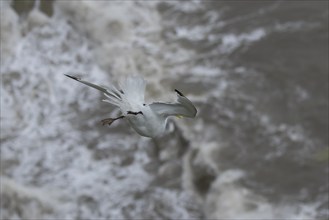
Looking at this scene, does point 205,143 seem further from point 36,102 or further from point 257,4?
point 257,4

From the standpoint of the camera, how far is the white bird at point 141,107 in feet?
2.71

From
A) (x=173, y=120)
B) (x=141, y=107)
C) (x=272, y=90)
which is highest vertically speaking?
(x=272, y=90)

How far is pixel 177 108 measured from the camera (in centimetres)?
88

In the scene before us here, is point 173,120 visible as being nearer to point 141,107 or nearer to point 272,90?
point 272,90

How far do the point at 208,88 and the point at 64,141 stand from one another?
1330 mm

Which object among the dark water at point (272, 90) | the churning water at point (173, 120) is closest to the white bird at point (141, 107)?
the churning water at point (173, 120)

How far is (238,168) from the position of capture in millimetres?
4246

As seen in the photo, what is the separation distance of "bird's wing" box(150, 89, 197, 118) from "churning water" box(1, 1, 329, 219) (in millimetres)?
2582

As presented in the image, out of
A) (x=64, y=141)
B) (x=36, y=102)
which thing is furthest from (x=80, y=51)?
(x=64, y=141)

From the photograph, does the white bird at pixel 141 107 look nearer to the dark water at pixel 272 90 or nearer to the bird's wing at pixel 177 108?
the bird's wing at pixel 177 108

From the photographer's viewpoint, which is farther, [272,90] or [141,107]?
[272,90]

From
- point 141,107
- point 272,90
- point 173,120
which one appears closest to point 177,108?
point 141,107

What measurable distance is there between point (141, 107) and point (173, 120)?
11.0 ft

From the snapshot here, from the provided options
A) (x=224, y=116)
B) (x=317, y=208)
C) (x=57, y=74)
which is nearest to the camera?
(x=317, y=208)
